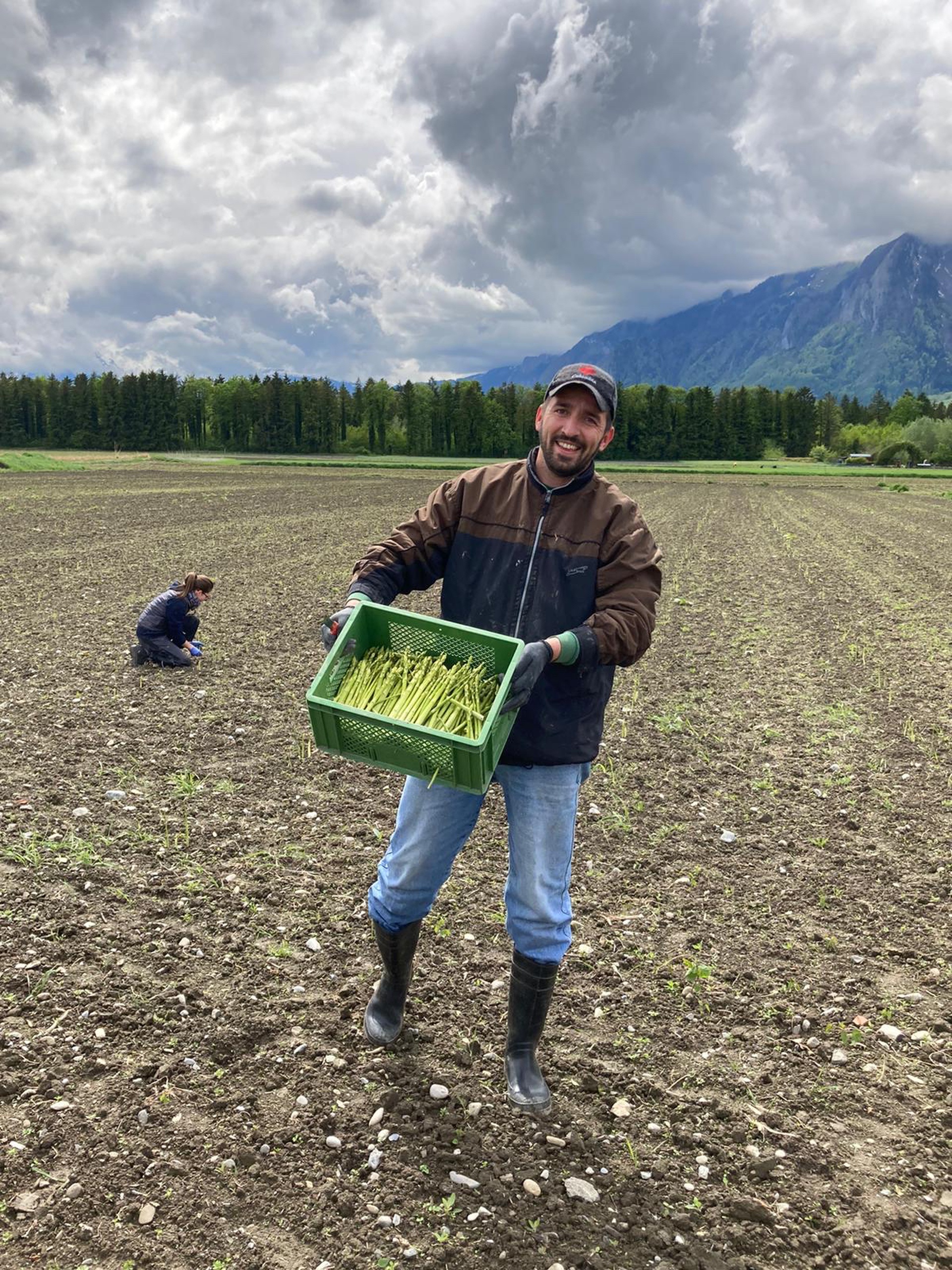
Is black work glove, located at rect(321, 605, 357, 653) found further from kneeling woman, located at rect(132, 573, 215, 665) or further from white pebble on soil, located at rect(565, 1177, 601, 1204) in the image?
kneeling woman, located at rect(132, 573, 215, 665)

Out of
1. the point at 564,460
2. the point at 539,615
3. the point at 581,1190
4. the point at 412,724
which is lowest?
the point at 581,1190

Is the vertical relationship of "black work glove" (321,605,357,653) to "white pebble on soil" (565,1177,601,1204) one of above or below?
above

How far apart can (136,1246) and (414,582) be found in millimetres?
2731

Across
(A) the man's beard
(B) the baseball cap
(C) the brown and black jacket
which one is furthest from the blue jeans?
(B) the baseball cap

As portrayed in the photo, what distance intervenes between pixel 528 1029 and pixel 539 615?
1.91m

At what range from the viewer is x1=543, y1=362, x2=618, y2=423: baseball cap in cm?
330

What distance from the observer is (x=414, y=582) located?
3.74m

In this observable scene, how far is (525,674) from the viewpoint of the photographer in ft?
9.87

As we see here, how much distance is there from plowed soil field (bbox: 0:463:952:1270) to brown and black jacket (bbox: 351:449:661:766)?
5.51 feet

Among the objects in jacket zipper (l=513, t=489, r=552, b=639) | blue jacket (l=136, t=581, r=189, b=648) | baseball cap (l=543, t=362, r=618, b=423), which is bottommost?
blue jacket (l=136, t=581, r=189, b=648)

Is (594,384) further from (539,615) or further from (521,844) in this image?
(521,844)

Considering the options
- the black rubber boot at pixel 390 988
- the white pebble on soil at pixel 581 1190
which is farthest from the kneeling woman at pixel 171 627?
the white pebble on soil at pixel 581 1190

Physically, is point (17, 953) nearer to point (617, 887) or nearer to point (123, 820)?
point (123, 820)

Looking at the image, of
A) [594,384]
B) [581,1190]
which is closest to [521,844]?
[581,1190]
